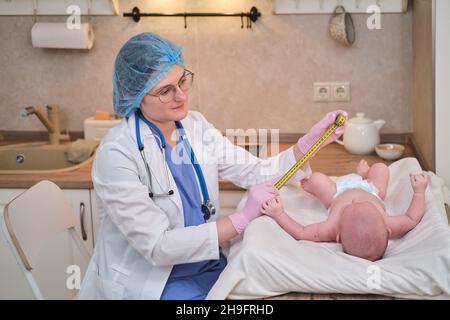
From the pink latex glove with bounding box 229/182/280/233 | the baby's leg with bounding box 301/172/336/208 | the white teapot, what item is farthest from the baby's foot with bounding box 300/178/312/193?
the white teapot

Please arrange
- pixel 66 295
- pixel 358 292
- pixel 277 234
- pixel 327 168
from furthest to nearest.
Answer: pixel 66 295
pixel 327 168
pixel 277 234
pixel 358 292

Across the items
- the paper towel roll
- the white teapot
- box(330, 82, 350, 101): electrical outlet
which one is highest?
the paper towel roll

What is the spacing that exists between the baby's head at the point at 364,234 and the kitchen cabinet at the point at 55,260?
984 millimetres

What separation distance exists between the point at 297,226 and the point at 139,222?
364 mm

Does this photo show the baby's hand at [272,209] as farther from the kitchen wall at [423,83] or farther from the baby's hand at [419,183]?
the kitchen wall at [423,83]

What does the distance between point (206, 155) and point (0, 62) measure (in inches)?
48.9

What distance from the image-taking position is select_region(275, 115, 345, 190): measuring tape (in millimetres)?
1557

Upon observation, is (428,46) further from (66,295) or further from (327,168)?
(66,295)

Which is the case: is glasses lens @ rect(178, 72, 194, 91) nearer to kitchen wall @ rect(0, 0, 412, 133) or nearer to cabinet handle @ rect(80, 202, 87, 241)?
cabinet handle @ rect(80, 202, 87, 241)

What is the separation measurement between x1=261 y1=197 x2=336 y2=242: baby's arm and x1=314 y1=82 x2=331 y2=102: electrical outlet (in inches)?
40.5

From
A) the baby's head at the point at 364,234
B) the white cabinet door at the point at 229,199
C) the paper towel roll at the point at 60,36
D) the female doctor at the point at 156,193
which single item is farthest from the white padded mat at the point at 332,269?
the paper towel roll at the point at 60,36

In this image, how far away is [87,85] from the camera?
2498 millimetres
